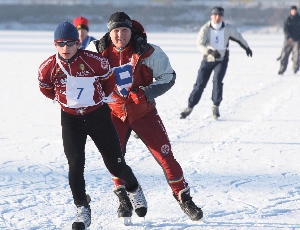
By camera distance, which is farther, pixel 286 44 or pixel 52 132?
pixel 286 44

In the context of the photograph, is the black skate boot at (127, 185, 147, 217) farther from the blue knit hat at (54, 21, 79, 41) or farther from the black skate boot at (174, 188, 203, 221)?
the blue knit hat at (54, 21, 79, 41)

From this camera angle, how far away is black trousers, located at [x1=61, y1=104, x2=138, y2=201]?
402 cm

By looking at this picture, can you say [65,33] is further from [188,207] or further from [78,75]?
[188,207]

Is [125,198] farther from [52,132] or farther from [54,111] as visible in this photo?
[54,111]

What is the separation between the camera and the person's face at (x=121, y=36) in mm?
4184

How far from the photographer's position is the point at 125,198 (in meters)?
4.44

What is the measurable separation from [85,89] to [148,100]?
475mm

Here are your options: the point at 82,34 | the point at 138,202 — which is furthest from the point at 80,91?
the point at 82,34

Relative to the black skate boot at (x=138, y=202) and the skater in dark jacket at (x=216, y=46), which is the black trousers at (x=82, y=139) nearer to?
the black skate boot at (x=138, y=202)

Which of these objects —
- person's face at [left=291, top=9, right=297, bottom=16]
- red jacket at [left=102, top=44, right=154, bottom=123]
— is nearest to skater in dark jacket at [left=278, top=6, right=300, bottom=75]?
person's face at [left=291, top=9, right=297, bottom=16]

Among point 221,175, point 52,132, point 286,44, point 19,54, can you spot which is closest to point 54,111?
point 52,132

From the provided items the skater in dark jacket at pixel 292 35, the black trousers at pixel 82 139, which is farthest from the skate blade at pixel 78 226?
the skater in dark jacket at pixel 292 35

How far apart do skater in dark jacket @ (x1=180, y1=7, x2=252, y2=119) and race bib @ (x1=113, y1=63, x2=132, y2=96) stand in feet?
14.4

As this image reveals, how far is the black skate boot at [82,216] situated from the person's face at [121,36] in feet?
3.52
